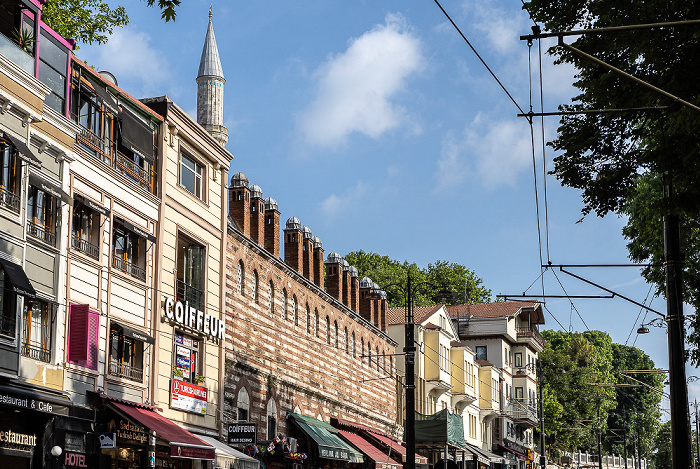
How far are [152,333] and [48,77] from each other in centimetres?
758

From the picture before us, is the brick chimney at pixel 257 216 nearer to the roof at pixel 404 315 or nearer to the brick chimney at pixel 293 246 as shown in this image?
the brick chimney at pixel 293 246

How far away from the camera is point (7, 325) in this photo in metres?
19.6

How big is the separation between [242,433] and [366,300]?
20941 millimetres

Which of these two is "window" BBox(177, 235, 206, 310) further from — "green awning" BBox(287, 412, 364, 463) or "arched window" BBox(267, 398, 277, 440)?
"green awning" BBox(287, 412, 364, 463)

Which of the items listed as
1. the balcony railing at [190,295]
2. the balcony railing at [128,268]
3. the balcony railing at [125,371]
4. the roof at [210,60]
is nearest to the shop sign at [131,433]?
the balcony railing at [125,371]

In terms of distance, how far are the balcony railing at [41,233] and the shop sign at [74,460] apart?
4756mm

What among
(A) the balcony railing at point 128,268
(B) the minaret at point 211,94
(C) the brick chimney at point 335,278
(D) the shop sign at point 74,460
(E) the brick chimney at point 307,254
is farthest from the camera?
(B) the minaret at point 211,94

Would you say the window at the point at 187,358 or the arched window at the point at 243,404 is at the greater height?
the window at the point at 187,358

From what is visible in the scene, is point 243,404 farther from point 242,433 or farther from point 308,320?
point 308,320

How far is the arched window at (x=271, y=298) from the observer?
33938 mm

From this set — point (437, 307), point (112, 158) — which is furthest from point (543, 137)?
point (437, 307)

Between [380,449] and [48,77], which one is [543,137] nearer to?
[48,77]

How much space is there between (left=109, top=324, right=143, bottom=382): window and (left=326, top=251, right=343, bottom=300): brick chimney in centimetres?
1906

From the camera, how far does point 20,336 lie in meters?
19.8
